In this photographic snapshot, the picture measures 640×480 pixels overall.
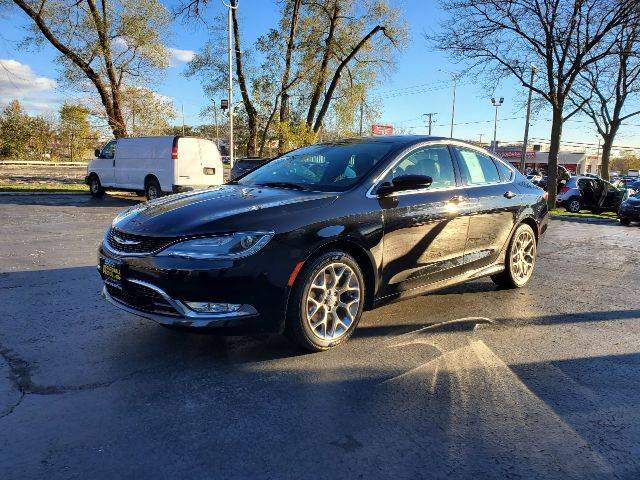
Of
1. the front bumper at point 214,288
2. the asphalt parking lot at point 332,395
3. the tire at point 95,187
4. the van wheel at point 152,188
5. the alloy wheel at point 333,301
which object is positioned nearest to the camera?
the asphalt parking lot at point 332,395

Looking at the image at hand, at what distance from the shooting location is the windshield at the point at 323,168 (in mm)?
4399

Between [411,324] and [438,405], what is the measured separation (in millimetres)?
1548

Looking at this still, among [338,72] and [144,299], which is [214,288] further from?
[338,72]

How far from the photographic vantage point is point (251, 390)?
329 centimetres

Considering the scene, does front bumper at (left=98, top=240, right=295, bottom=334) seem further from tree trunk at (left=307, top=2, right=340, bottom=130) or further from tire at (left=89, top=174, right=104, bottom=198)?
tree trunk at (left=307, top=2, right=340, bottom=130)

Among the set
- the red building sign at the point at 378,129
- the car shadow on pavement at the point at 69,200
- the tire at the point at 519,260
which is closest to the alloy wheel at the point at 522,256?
the tire at the point at 519,260

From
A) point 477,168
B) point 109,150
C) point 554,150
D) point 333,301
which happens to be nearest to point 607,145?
point 554,150

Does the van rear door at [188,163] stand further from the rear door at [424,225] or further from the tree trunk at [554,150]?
the tree trunk at [554,150]

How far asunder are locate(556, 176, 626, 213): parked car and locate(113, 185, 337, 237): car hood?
21.1 metres

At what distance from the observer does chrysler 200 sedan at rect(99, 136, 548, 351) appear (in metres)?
3.44

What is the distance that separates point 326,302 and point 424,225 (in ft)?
4.10

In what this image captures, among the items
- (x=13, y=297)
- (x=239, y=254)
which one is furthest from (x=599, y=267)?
(x=13, y=297)

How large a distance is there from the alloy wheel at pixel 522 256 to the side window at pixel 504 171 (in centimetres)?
63

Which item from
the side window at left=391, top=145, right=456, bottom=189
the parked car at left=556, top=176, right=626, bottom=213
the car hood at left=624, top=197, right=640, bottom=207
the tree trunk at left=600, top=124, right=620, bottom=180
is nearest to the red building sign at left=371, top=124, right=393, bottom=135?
the parked car at left=556, top=176, right=626, bottom=213
